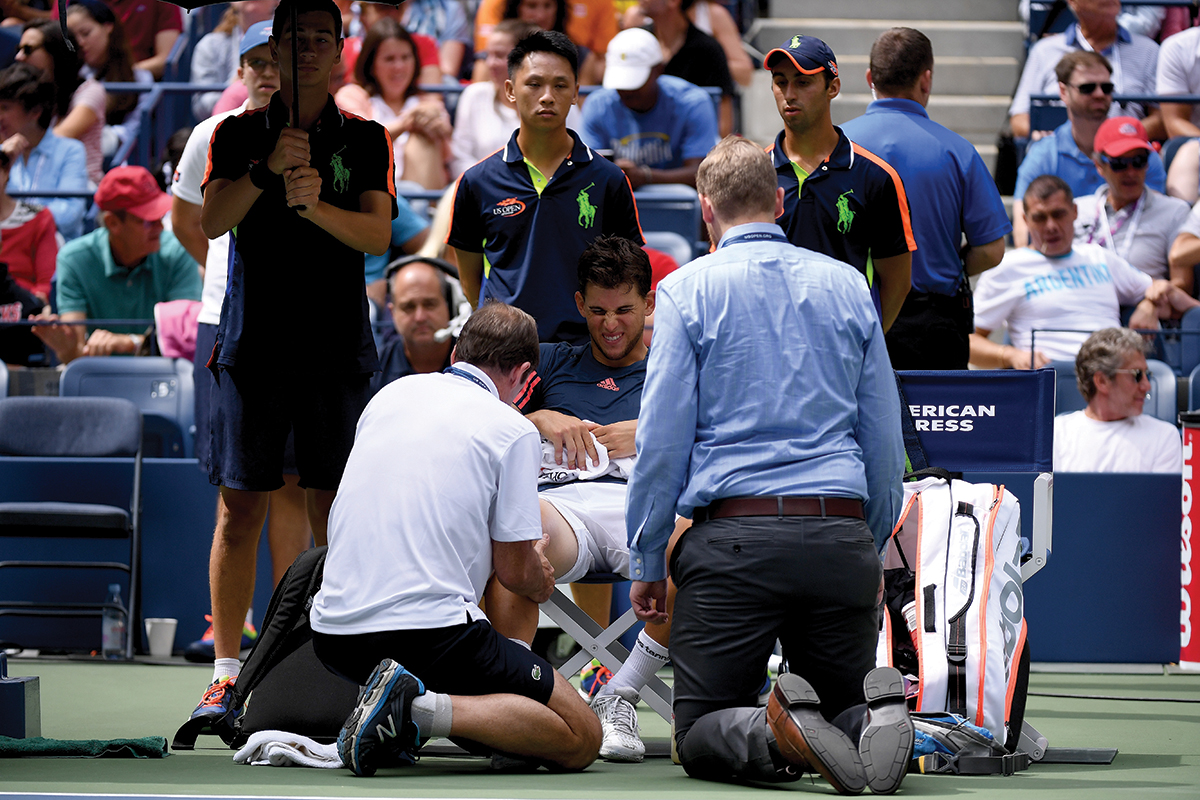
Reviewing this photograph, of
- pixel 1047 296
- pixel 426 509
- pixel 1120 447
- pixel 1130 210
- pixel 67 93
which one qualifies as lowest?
pixel 1120 447

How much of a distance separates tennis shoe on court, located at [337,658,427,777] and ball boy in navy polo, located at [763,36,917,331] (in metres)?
2.21

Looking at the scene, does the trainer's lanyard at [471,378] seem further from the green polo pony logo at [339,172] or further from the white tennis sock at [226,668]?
the white tennis sock at [226,668]

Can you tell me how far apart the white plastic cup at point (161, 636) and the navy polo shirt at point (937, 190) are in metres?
→ 3.57

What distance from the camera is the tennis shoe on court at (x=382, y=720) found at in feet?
11.6

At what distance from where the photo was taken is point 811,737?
3.34 metres

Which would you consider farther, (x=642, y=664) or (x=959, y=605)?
(x=642, y=664)

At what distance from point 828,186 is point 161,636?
361cm

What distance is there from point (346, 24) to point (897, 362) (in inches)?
274

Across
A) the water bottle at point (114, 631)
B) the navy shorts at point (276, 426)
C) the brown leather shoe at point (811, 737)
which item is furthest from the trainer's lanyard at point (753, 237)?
the water bottle at point (114, 631)

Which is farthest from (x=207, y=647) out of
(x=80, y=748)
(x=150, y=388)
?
(x=80, y=748)

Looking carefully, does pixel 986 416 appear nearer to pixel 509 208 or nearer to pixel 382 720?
pixel 509 208

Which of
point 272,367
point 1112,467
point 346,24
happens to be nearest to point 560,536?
point 272,367

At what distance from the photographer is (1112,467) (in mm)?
6602

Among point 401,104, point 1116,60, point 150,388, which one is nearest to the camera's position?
point 150,388
